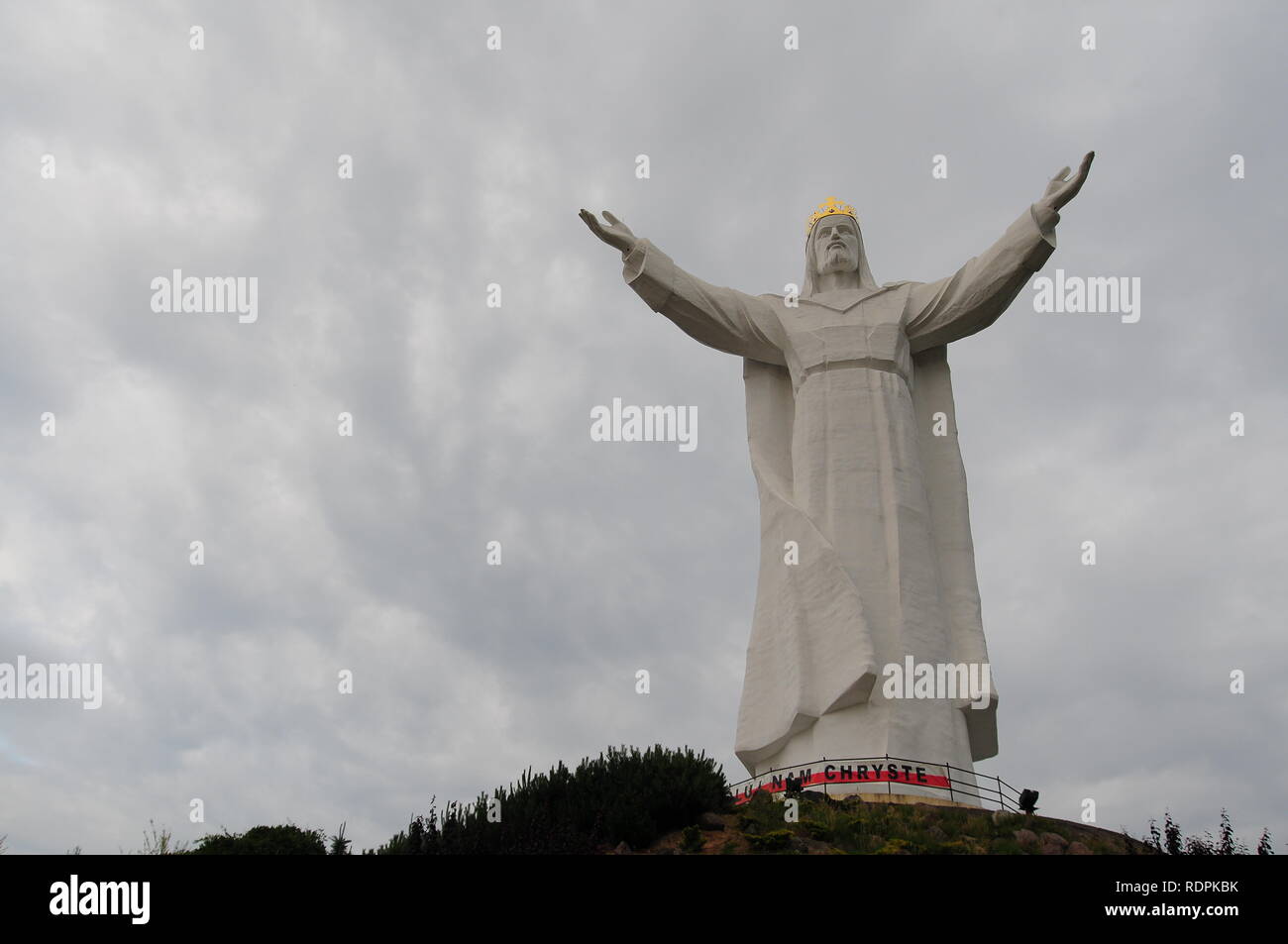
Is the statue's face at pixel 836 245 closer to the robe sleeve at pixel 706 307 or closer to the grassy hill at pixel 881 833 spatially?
the robe sleeve at pixel 706 307

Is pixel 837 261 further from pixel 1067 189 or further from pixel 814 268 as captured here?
pixel 1067 189

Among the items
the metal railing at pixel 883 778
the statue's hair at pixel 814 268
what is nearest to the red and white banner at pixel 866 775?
the metal railing at pixel 883 778

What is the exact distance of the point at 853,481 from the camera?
48.4 ft

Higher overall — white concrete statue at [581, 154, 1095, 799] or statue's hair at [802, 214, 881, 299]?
statue's hair at [802, 214, 881, 299]

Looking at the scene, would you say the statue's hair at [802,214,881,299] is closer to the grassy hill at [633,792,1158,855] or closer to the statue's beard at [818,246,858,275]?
the statue's beard at [818,246,858,275]

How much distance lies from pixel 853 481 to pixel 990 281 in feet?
10.7

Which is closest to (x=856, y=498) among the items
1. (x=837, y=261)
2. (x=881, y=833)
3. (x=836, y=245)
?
(x=837, y=261)

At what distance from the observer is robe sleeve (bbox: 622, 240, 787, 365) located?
15.2m

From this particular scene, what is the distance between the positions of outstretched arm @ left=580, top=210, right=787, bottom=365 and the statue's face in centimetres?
117

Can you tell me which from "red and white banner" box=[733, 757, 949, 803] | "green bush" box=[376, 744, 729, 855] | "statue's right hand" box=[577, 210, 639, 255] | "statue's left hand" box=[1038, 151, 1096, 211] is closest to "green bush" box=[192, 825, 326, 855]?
"green bush" box=[376, 744, 729, 855]

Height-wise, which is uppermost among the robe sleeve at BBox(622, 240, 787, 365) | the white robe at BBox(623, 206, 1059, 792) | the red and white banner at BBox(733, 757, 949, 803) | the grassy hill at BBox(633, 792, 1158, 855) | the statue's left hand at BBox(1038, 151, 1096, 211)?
the statue's left hand at BBox(1038, 151, 1096, 211)
